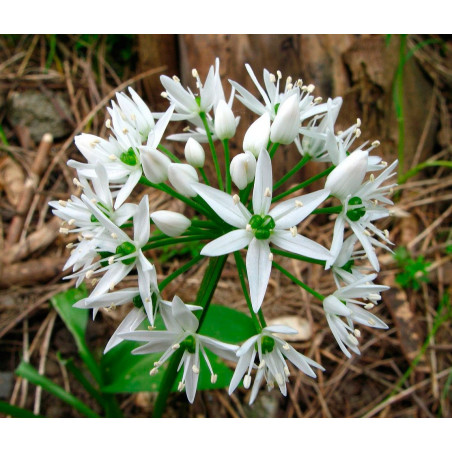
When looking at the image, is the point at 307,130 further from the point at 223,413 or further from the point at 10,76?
the point at 10,76

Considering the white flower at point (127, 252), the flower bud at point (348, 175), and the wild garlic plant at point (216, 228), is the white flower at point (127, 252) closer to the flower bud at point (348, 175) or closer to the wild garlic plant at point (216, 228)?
the wild garlic plant at point (216, 228)

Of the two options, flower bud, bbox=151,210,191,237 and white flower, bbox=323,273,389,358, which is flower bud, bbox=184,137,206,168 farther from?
white flower, bbox=323,273,389,358

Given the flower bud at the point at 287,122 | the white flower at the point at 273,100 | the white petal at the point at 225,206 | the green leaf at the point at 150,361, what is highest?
the white flower at the point at 273,100

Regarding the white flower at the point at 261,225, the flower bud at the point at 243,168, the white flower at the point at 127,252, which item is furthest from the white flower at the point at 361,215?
→ the white flower at the point at 127,252

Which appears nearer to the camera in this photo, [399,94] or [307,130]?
[307,130]

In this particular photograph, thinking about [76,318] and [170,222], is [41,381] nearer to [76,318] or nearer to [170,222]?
[76,318]

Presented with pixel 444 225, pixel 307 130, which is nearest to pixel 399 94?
pixel 444 225
